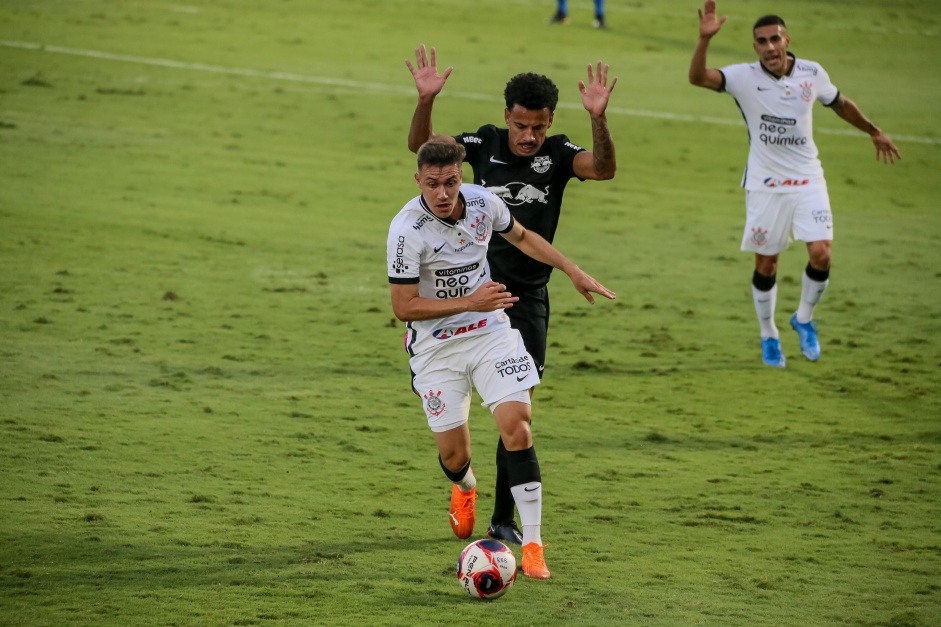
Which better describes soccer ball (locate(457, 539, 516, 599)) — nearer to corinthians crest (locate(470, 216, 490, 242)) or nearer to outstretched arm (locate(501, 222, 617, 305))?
outstretched arm (locate(501, 222, 617, 305))

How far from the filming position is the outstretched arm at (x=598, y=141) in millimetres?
7766

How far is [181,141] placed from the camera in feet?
67.4

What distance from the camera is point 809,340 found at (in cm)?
1237

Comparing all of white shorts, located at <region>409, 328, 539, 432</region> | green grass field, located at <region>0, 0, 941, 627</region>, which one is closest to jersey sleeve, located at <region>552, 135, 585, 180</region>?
white shorts, located at <region>409, 328, 539, 432</region>

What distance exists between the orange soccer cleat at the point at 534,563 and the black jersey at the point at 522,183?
172cm

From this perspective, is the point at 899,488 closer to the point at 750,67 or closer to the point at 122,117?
the point at 750,67

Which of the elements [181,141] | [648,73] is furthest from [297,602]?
[648,73]


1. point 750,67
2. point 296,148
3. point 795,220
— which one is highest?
point 750,67

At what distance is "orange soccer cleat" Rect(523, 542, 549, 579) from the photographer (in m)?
7.12

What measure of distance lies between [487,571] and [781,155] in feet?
21.9

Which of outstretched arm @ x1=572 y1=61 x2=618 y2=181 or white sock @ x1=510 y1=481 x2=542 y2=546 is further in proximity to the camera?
outstretched arm @ x1=572 y1=61 x2=618 y2=181

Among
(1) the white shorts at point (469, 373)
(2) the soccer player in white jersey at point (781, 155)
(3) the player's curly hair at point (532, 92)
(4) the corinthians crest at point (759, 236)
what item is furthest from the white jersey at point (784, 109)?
(1) the white shorts at point (469, 373)

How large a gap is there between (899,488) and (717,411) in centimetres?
208

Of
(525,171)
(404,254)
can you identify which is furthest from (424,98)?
(404,254)
